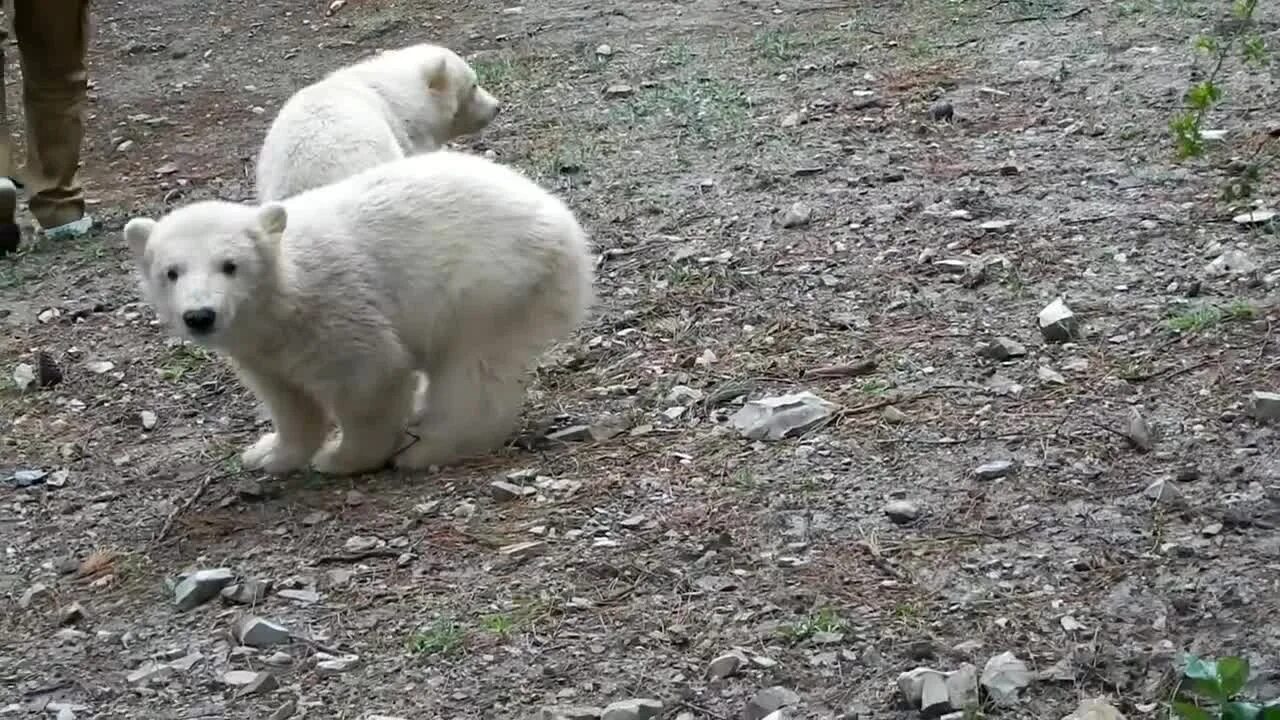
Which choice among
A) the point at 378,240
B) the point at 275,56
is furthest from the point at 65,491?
the point at 275,56

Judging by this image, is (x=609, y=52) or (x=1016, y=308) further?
(x=609, y=52)

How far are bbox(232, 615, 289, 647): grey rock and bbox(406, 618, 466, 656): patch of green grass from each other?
338mm

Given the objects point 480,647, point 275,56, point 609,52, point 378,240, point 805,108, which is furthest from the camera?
point 275,56

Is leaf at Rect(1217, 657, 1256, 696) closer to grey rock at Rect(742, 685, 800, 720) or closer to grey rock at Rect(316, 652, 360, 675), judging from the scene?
grey rock at Rect(742, 685, 800, 720)

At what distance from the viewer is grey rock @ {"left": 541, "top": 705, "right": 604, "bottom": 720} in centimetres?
360

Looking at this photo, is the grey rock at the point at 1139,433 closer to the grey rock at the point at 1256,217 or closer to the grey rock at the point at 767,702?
the grey rock at the point at 767,702

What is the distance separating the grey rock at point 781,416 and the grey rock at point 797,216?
5.83ft

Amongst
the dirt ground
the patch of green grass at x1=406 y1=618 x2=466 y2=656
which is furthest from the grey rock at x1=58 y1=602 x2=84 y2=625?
the patch of green grass at x1=406 y1=618 x2=466 y2=656

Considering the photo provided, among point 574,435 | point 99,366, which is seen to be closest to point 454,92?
point 99,366

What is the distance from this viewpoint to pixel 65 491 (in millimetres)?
5426

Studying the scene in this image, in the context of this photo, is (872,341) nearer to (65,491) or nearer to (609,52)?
(65,491)

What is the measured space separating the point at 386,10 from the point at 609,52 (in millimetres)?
2738

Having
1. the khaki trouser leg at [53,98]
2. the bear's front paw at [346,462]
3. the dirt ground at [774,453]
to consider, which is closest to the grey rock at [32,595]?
the dirt ground at [774,453]

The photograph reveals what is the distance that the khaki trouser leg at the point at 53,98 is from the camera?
26.0ft
